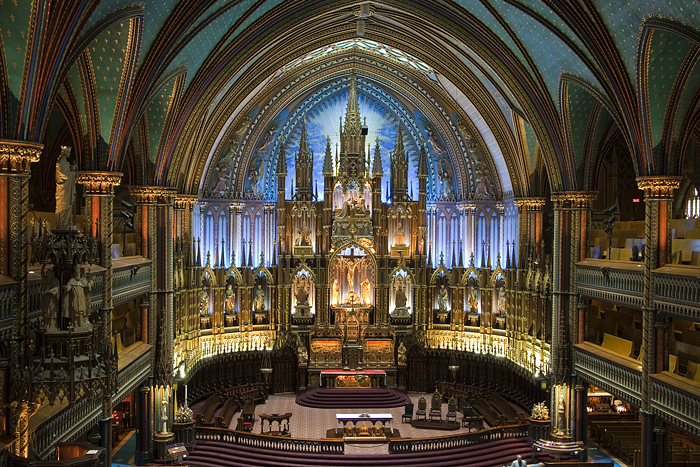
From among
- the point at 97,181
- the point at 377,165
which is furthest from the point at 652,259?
the point at 377,165

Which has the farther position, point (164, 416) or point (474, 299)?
point (474, 299)

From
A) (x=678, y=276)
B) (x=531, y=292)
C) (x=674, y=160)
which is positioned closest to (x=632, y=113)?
(x=674, y=160)

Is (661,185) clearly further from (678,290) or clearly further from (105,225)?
(105,225)

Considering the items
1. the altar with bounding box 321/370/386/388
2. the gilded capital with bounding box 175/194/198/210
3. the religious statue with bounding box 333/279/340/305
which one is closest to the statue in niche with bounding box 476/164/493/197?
the religious statue with bounding box 333/279/340/305

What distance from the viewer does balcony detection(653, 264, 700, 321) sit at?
59.7 feet

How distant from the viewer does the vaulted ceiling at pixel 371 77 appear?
16031mm

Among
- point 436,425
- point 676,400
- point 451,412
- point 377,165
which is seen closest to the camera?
point 676,400

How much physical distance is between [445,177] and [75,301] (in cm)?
A: 2430

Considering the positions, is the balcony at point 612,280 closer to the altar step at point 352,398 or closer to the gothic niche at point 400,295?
the altar step at point 352,398

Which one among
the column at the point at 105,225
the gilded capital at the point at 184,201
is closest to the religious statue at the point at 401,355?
the gilded capital at the point at 184,201

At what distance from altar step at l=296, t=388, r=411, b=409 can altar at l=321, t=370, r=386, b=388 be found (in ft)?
1.13

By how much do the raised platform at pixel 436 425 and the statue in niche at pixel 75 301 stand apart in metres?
16.3

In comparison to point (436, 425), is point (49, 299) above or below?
above

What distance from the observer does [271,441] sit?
2519 cm
